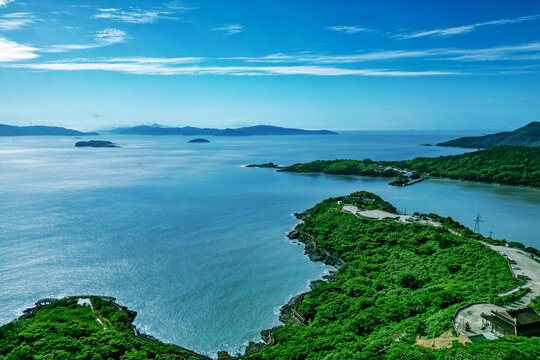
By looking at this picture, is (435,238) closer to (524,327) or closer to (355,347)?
(524,327)

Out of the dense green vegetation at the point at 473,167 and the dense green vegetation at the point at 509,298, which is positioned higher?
the dense green vegetation at the point at 473,167

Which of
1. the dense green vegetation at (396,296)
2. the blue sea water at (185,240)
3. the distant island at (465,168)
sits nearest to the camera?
the dense green vegetation at (396,296)

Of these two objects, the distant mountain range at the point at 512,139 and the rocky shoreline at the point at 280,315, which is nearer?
the rocky shoreline at the point at 280,315

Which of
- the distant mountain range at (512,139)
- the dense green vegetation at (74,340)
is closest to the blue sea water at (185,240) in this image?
the dense green vegetation at (74,340)

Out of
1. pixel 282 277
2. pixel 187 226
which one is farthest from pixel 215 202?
pixel 282 277

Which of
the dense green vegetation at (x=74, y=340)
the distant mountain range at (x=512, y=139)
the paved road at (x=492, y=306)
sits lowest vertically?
the dense green vegetation at (x=74, y=340)

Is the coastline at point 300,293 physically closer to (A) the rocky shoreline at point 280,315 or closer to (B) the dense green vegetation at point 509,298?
(A) the rocky shoreline at point 280,315

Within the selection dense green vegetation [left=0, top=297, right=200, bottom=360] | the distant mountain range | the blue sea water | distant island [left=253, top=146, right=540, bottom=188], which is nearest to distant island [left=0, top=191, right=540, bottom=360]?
dense green vegetation [left=0, top=297, right=200, bottom=360]
